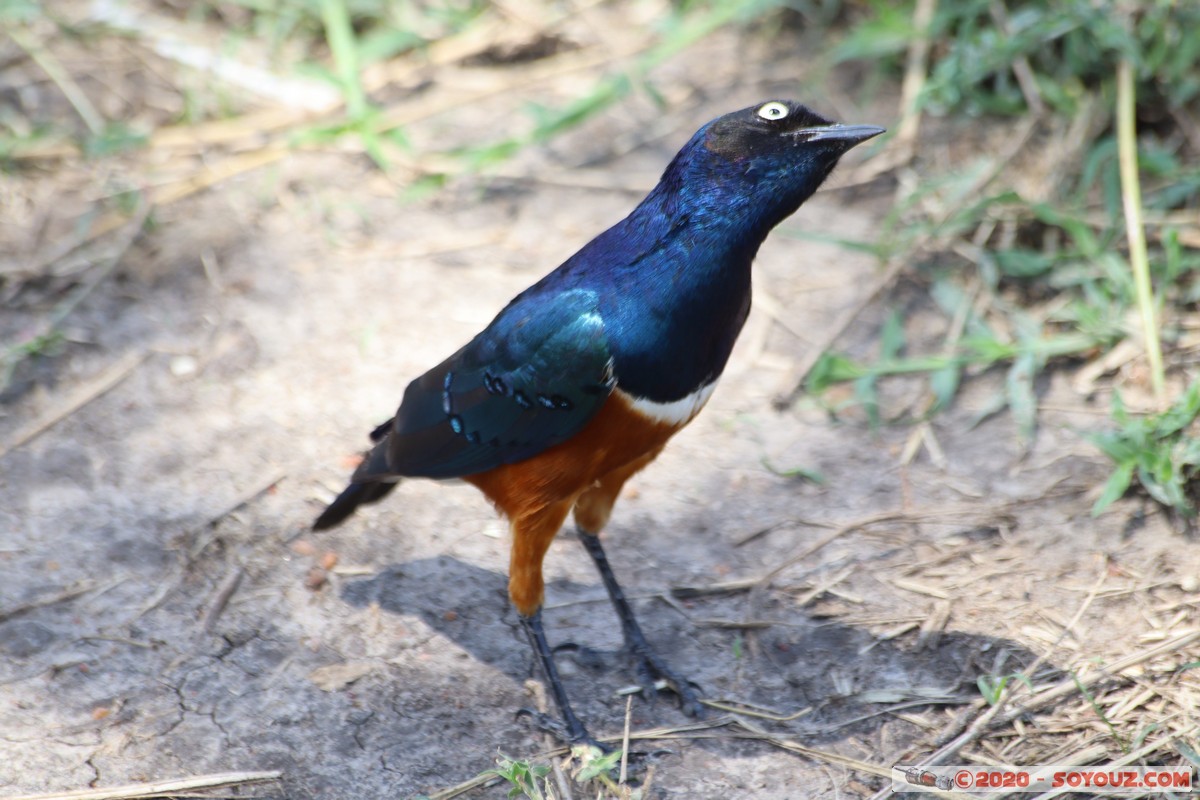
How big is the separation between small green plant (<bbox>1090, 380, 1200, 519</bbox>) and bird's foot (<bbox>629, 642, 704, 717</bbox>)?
1.52 metres

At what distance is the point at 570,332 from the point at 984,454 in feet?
6.55

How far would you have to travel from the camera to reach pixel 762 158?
10.4 feet

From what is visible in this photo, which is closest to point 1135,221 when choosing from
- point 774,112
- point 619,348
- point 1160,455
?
point 1160,455

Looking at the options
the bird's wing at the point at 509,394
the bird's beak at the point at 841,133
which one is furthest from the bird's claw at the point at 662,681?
the bird's beak at the point at 841,133

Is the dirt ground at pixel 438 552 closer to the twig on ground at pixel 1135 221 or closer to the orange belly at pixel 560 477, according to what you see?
the twig on ground at pixel 1135 221

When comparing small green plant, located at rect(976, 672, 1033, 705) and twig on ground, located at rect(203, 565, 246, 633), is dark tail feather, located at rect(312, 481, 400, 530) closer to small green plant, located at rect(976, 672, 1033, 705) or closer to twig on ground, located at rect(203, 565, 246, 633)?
twig on ground, located at rect(203, 565, 246, 633)

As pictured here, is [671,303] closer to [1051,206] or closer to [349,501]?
[349,501]

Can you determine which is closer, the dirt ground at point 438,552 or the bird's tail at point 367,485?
the dirt ground at point 438,552

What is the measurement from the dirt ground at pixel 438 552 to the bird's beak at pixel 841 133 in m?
1.54

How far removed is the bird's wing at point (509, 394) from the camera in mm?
3262

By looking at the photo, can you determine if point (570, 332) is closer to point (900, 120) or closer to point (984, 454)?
point (984, 454)

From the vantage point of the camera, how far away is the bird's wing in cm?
326

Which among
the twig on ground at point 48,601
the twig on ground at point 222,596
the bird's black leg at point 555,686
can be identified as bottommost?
the bird's black leg at point 555,686

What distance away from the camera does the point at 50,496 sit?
14.0 ft
